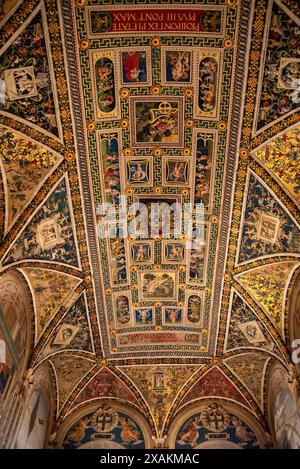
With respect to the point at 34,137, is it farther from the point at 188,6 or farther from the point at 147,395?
the point at 147,395

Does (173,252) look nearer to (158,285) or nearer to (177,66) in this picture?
(158,285)

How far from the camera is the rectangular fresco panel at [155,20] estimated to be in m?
10.4

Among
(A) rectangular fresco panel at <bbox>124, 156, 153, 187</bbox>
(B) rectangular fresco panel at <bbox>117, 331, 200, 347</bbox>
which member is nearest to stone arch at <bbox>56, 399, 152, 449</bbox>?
(B) rectangular fresco panel at <bbox>117, 331, 200, 347</bbox>

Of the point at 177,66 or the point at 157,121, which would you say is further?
the point at 157,121

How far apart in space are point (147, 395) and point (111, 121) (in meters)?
11.4

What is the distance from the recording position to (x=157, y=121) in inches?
→ 490

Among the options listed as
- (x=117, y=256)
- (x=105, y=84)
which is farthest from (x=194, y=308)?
(x=105, y=84)

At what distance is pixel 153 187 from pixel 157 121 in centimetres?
217

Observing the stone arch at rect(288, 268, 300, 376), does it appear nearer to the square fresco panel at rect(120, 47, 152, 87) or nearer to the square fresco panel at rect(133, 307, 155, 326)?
the square fresco panel at rect(133, 307, 155, 326)

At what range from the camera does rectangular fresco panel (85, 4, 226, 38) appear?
10.4 m

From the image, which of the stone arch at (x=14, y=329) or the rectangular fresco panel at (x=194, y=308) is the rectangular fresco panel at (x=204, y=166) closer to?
the rectangular fresco panel at (x=194, y=308)

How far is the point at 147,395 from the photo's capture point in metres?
18.8

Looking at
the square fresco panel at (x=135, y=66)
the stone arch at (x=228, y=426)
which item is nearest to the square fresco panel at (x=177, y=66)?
the square fresco panel at (x=135, y=66)

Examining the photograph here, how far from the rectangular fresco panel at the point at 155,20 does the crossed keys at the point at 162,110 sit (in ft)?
5.96
